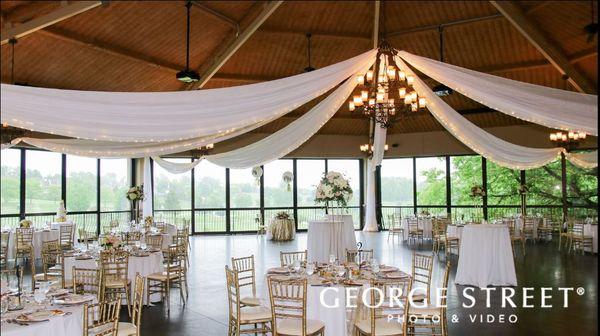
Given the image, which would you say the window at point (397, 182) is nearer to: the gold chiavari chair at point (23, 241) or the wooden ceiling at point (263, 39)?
the wooden ceiling at point (263, 39)

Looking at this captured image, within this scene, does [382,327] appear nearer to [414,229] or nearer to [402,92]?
[402,92]

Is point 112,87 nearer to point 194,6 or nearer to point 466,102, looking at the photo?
point 194,6

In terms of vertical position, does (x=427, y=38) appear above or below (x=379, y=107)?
above

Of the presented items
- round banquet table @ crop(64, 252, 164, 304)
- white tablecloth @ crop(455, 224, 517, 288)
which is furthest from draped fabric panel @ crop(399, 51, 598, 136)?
round banquet table @ crop(64, 252, 164, 304)

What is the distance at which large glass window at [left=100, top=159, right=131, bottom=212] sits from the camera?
15.5m

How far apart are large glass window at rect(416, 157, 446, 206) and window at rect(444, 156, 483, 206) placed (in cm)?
33

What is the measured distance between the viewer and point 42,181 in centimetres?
1362

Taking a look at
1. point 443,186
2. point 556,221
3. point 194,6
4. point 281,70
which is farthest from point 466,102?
point 194,6

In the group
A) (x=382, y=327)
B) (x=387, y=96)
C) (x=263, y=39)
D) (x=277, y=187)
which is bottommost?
(x=382, y=327)

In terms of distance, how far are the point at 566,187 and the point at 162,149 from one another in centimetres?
1387

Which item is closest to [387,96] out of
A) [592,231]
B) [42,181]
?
[592,231]

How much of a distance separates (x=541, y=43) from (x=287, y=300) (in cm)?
807

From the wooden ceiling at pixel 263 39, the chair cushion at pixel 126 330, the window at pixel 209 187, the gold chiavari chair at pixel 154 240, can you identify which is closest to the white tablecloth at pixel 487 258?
the wooden ceiling at pixel 263 39

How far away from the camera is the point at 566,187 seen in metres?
15.1
